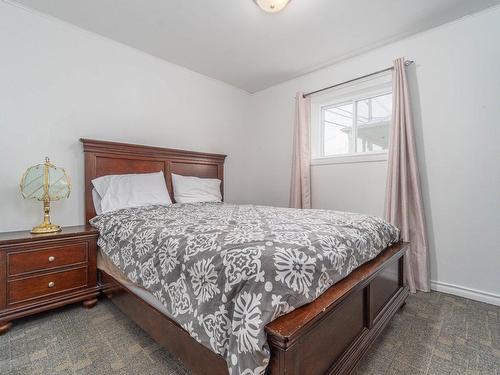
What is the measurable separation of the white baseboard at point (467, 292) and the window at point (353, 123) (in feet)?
4.25

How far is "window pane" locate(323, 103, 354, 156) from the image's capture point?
3.11 meters

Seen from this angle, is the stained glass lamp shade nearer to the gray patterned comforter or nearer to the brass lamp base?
the brass lamp base

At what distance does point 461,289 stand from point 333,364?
6.08 ft

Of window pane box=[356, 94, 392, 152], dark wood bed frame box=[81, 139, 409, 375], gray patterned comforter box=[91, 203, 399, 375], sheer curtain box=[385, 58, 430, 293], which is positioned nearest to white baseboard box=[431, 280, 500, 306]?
sheer curtain box=[385, 58, 430, 293]

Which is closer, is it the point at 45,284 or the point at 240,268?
the point at 240,268

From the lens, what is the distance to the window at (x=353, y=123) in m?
2.77

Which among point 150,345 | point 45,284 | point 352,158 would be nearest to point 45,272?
point 45,284

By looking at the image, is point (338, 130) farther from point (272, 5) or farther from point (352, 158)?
point (272, 5)

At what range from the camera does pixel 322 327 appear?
1.02 metres

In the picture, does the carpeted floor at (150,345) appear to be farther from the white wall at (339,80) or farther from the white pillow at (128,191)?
the white pillow at (128,191)

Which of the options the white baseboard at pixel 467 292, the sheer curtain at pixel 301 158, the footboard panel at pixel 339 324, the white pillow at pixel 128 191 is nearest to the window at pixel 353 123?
the sheer curtain at pixel 301 158

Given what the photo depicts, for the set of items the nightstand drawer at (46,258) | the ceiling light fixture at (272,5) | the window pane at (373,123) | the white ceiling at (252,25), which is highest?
the white ceiling at (252,25)

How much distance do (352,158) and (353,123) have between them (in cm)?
49

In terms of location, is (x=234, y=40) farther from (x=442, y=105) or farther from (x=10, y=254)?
(x=10, y=254)
